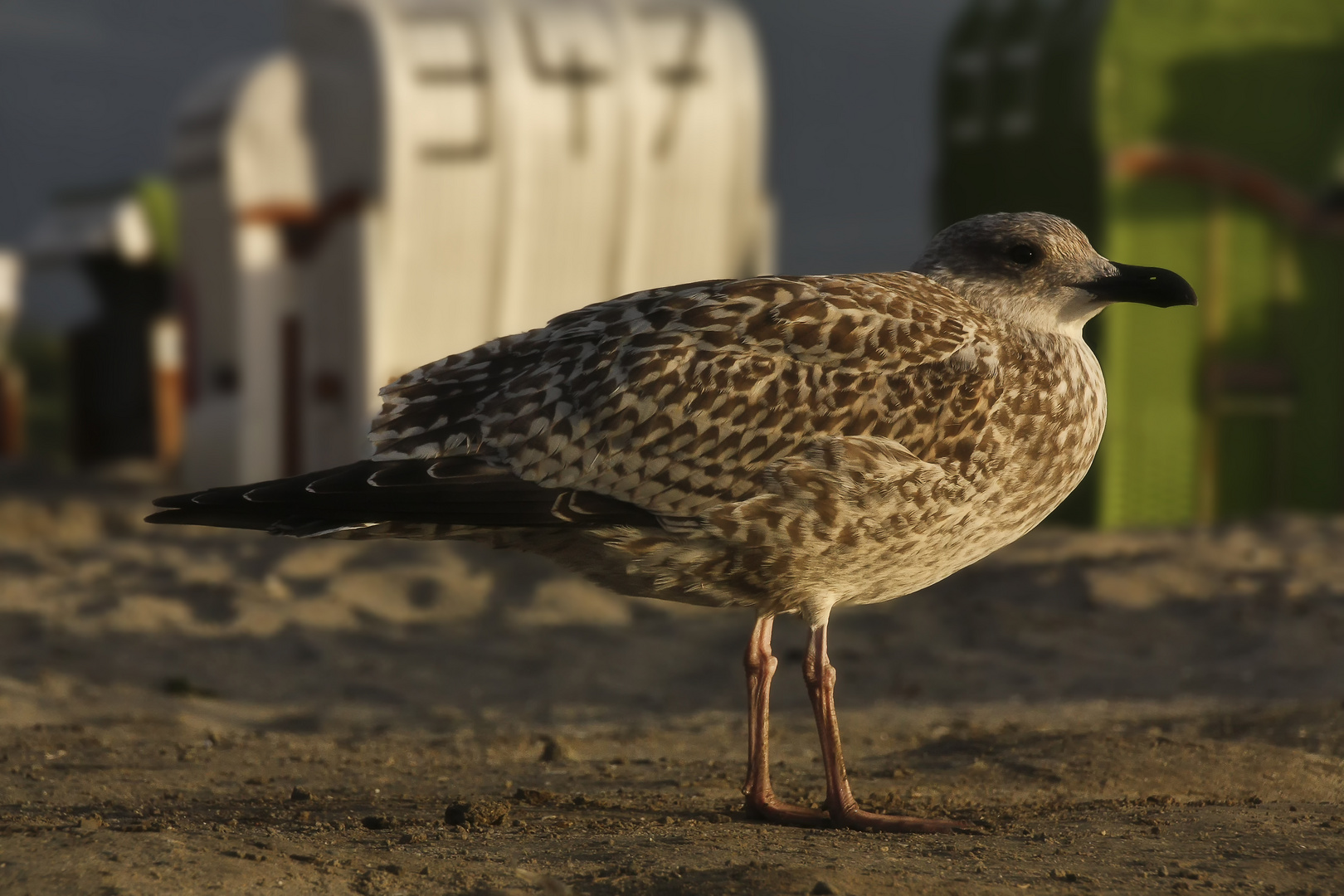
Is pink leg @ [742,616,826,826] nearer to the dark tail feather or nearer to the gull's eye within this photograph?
the dark tail feather

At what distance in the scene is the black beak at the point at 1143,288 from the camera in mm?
5039

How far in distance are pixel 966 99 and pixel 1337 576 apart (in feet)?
24.5

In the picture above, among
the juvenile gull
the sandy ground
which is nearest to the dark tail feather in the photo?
the juvenile gull

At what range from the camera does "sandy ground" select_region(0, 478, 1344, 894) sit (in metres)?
3.96

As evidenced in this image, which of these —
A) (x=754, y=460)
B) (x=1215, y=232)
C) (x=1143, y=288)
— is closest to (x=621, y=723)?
(x=754, y=460)

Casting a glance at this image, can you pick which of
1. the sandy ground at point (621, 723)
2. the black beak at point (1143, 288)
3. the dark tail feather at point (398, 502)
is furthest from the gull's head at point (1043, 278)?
the sandy ground at point (621, 723)

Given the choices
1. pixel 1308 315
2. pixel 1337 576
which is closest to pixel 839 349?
pixel 1337 576

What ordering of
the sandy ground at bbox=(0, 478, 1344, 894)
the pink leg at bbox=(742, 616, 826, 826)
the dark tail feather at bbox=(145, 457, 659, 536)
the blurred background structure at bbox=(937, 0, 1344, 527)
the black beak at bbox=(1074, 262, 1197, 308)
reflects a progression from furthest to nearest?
the blurred background structure at bbox=(937, 0, 1344, 527)
the black beak at bbox=(1074, 262, 1197, 308)
the pink leg at bbox=(742, 616, 826, 826)
the dark tail feather at bbox=(145, 457, 659, 536)
the sandy ground at bbox=(0, 478, 1344, 894)

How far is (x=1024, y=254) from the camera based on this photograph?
5.16m

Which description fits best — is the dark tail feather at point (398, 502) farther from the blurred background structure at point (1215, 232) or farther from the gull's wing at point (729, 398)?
the blurred background structure at point (1215, 232)

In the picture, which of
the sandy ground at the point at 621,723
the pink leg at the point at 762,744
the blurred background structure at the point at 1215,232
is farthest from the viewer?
the blurred background structure at the point at 1215,232

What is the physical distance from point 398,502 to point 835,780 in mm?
1560

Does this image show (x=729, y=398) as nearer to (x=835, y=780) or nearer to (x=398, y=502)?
(x=398, y=502)

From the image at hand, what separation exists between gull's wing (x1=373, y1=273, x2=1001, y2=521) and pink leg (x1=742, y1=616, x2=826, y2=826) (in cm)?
66
